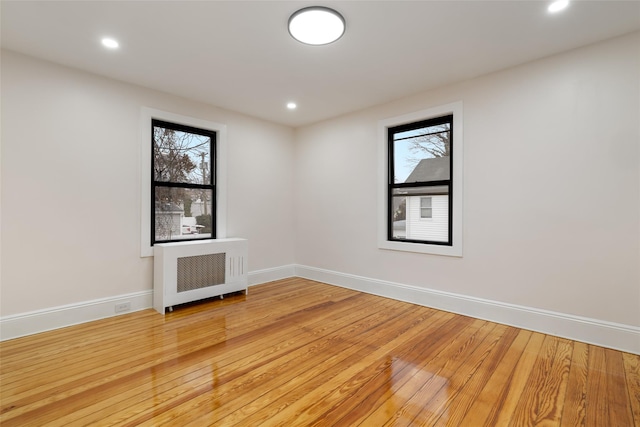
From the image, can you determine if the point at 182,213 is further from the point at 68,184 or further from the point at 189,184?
the point at 68,184

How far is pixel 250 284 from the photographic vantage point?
4.63 metres

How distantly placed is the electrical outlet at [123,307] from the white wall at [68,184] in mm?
123

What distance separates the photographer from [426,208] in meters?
3.81

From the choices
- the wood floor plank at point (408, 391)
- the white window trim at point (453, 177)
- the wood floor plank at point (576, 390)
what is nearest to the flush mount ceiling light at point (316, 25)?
the white window trim at point (453, 177)

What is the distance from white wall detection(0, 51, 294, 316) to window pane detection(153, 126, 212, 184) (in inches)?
10.7

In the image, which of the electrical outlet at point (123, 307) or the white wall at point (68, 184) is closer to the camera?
the white wall at point (68, 184)

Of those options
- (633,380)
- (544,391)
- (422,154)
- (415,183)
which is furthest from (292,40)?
(633,380)

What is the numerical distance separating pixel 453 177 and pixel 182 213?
347cm

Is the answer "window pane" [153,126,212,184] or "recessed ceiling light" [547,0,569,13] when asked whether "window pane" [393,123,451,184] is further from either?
"window pane" [153,126,212,184]

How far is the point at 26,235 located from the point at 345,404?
128 inches

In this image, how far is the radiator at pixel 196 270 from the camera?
3.45 m

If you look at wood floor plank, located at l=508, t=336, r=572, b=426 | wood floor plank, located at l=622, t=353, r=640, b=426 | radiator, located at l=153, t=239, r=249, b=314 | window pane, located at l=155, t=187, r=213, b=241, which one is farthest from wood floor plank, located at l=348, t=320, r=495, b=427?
window pane, located at l=155, t=187, r=213, b=241

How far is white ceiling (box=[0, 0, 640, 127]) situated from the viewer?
2205 mm

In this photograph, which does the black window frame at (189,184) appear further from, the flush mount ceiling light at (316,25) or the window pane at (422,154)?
the window pane at (422,154)
